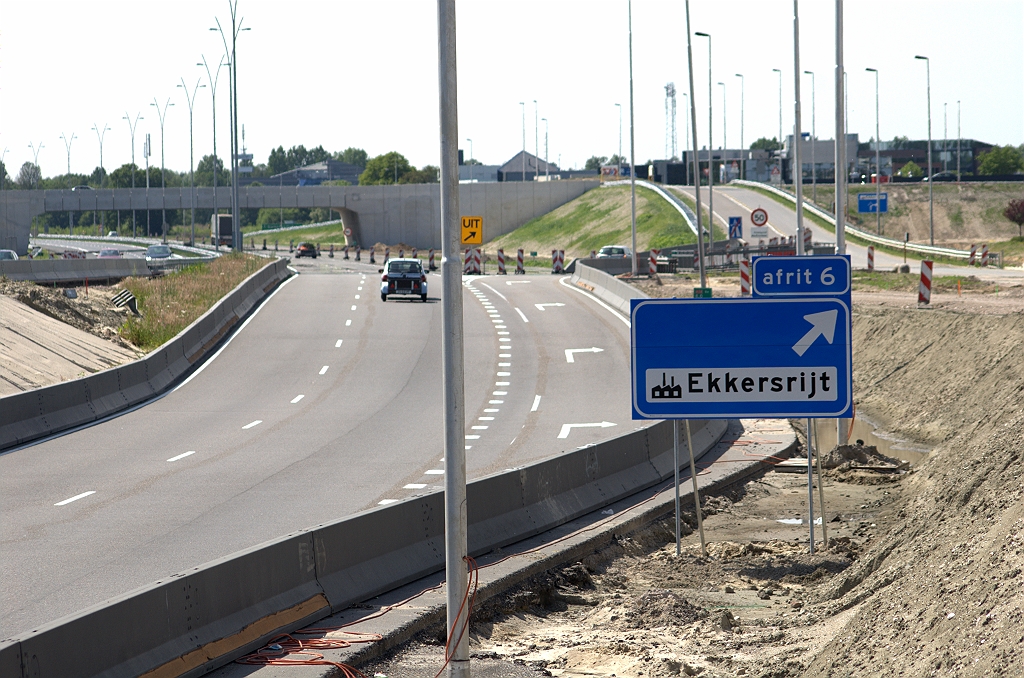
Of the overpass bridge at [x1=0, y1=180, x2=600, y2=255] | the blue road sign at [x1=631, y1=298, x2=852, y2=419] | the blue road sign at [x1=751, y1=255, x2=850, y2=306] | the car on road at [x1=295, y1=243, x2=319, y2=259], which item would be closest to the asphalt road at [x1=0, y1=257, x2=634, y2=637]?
the blue road sign at [x1=631, y1=298, x2=852, y2=419]

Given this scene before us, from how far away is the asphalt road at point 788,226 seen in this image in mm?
58500

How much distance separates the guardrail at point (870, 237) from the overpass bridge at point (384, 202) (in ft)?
70.8

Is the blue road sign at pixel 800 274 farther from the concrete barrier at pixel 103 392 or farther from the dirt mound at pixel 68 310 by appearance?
the dirt mound at pixel 68 310

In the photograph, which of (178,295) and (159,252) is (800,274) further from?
(159,252)

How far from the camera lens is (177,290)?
4628cm

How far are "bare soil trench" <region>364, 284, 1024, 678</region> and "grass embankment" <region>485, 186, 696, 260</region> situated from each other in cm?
7749

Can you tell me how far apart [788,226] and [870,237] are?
8195mm

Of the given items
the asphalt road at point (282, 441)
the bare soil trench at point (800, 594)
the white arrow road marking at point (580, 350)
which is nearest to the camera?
the bare soil trench at point (800, 594)

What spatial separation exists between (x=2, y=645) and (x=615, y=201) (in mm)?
111658

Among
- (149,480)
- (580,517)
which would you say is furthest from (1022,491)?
(149,480)

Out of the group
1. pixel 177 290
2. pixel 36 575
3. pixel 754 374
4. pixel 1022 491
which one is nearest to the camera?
pixel 1022 491

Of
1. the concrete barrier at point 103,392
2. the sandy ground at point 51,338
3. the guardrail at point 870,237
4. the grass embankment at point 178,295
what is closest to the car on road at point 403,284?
the grass embankment at point 178,295

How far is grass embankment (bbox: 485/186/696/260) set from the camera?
9969cm

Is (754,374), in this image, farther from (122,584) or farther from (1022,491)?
(122,584)
